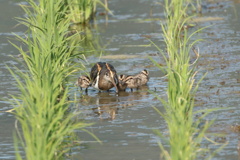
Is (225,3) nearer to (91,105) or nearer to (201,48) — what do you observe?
(201,48)

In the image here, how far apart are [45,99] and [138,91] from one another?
4.37m

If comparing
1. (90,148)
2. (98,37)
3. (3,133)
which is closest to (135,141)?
(90,148)

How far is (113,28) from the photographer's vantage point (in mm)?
16578

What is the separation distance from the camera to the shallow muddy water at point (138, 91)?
25.6ft

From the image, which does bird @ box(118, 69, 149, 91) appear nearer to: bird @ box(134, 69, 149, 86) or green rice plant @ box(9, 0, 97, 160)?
bird @ box(134, 69, 149, 86)

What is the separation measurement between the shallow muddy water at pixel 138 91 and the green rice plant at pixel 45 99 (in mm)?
432

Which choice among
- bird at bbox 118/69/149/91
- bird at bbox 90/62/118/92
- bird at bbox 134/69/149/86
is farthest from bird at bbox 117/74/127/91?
bird at bbox 134/69/149/86

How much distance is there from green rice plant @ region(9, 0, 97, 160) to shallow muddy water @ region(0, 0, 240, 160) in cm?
43

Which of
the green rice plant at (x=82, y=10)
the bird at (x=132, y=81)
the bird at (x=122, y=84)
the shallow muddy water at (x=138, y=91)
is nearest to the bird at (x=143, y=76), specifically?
the bird at (x=132, y=81)

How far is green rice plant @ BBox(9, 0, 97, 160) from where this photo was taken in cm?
627

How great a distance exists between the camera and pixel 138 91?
36.7ft

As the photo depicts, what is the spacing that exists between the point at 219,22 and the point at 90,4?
3048mm

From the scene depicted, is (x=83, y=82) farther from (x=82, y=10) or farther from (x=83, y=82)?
(x=82, y=10)

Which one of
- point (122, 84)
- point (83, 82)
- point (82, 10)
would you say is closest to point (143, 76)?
point (122, 84)
